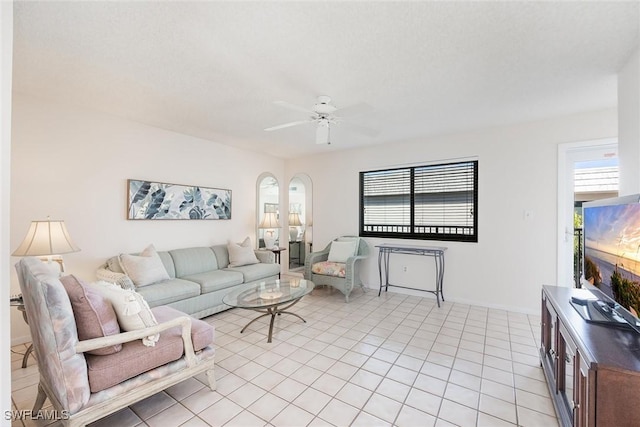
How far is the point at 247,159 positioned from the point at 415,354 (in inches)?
158

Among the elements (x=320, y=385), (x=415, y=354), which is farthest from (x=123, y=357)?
(x=415, y=354)

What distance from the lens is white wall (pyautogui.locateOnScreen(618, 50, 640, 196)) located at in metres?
1.97

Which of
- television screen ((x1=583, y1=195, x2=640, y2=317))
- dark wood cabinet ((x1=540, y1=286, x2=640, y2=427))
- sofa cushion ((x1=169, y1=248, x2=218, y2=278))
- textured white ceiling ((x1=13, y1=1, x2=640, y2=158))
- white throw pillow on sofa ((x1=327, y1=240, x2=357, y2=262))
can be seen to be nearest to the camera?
dark wood cabinet ((x1=540, y1=286, x2=640, y2=427))

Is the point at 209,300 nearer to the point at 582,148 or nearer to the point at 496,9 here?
the point at 496,9

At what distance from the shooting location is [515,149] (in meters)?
3.65

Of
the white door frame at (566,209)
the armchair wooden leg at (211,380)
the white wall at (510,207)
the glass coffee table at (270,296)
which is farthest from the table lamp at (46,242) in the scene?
the white door frame at (566,209)

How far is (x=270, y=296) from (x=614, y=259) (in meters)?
2.68

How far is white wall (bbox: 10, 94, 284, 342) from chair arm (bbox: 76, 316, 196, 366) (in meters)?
2.08

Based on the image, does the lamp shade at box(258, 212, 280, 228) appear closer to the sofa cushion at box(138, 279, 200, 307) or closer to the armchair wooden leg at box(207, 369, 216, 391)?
the sofa cushion at box(138, 279, 200, 307)

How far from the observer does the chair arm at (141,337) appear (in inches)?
59.6

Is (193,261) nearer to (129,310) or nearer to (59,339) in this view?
(129,310)

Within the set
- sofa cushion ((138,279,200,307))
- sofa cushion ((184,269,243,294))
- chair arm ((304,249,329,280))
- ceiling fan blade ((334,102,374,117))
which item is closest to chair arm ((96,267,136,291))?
sofa cushion ((138,279,200,307))

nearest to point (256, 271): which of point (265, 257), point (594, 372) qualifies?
point (265, 257)

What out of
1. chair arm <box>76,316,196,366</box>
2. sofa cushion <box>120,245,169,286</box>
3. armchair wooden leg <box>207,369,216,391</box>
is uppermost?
sofa cushion <box>120,245,169,286</box>
